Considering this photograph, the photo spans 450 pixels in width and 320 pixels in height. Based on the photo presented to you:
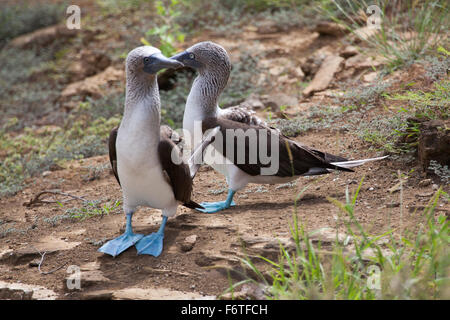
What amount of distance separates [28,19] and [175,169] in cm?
906

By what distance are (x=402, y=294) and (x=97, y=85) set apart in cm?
696

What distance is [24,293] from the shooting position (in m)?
3.63

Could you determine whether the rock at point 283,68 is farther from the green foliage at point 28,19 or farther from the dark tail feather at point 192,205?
the green foliage at point 28,19

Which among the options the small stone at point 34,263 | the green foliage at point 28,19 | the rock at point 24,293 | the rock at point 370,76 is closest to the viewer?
the rock at point 24,293

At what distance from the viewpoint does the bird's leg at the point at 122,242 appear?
394 cm

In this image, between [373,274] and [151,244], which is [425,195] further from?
[151,244]

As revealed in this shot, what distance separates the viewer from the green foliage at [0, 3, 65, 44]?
1134cm

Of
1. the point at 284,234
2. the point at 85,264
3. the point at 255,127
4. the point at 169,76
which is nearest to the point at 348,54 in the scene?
the point at 169,76

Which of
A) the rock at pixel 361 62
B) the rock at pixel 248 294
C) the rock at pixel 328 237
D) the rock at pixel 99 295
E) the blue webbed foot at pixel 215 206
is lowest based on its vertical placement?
the rock at pixel 99 295

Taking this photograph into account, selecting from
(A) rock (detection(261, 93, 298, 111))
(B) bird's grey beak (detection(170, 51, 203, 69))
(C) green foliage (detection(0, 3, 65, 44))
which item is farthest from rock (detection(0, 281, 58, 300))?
(C) green foliage (detection(0, 3, 65, 44))

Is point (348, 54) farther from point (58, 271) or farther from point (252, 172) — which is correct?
point (58, 271)

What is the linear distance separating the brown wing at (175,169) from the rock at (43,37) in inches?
290

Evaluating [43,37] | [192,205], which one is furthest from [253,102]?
[43,37]

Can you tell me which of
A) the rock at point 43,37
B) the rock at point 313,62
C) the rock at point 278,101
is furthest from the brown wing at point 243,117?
the rock at point 43,37
